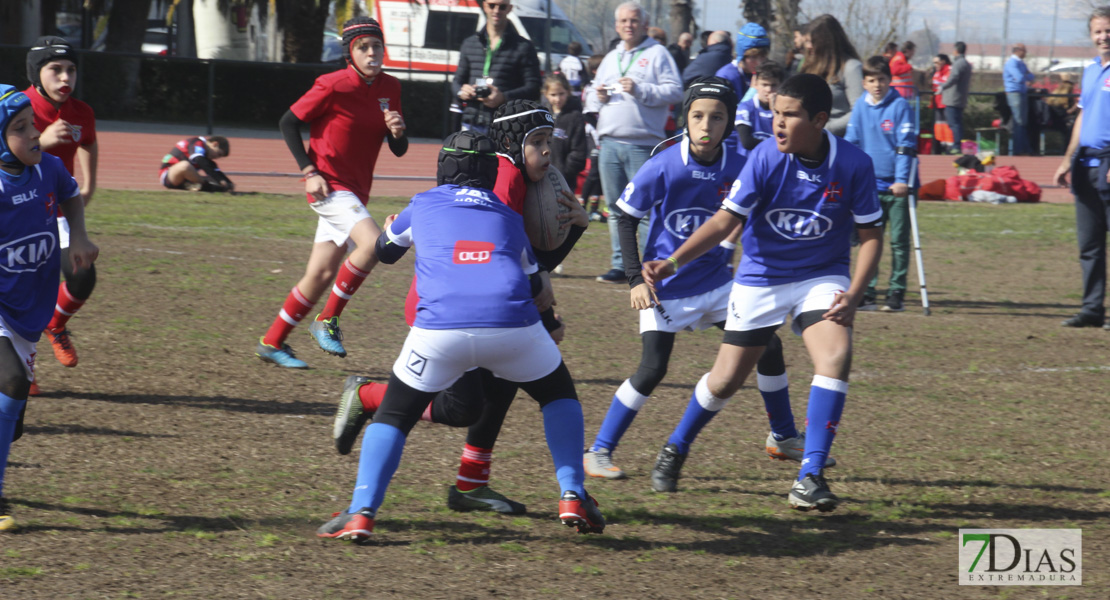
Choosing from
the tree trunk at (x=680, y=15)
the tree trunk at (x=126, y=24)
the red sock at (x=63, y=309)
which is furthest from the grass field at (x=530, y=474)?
the tree trunk at (x=680, y=15)

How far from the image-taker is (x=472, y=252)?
4367mm

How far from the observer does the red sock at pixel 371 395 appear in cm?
482

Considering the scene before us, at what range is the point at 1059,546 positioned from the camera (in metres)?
4.62

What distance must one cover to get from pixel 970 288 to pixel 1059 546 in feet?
23.9

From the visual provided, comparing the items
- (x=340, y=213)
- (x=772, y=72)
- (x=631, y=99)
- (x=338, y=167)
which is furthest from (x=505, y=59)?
(x=340, y=213)

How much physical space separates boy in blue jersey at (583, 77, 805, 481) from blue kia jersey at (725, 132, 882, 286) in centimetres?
44

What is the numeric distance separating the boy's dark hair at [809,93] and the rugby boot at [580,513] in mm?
1856

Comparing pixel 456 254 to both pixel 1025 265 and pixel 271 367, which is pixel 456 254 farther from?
pixel 1025 265

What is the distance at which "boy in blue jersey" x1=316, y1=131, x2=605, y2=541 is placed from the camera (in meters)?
4.27

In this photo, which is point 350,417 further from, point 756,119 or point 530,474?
point 756,119

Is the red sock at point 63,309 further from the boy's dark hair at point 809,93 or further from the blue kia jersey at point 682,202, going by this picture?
the boy's dark hair at point 809,93

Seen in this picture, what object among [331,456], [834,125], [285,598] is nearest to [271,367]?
[331,456]

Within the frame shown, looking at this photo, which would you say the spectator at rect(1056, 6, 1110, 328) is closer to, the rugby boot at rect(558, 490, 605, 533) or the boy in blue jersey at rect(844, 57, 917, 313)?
the boy in blue jersey at rect(844, 57, 917, 313)

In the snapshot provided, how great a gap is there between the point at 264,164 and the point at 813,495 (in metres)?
18.0
